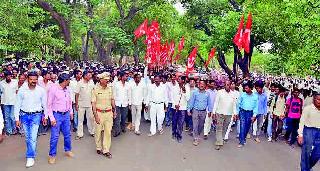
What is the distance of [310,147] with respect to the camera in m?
7.62

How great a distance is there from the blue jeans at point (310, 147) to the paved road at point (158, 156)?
86 cm

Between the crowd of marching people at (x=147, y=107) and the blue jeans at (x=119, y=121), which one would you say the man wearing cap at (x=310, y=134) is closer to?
the crowd of marching people at (x=147, y=107)

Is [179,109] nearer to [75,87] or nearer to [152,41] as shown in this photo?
[75,87]

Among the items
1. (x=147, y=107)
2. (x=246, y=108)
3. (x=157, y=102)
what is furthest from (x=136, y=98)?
(x=246, y=108)

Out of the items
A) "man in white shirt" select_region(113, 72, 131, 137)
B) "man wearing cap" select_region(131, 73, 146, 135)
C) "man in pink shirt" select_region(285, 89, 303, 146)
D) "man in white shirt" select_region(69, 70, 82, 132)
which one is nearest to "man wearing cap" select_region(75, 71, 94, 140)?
"man in white shirt" select_region(69, 70, 82, 132)

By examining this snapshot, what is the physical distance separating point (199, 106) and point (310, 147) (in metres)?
3.38

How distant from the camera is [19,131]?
413 inches

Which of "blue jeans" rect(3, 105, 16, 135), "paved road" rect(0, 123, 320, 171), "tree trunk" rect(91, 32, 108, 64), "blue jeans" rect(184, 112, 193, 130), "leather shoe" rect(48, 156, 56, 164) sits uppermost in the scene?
"tree trunk" rect(91, 32, 108, 64)

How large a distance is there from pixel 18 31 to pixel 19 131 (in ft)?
12.1

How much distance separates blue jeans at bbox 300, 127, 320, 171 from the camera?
758 cm

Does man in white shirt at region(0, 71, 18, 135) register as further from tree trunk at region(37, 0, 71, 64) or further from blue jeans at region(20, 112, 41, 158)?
tree trunk at region(37, 0, 71, 64)

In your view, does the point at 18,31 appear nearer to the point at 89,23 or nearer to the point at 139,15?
the point at 89,23

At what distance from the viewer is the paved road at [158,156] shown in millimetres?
7984

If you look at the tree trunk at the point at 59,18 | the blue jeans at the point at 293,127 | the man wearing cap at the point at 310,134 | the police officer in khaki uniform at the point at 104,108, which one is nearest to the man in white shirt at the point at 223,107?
the blue jeans at the point at 293,127
